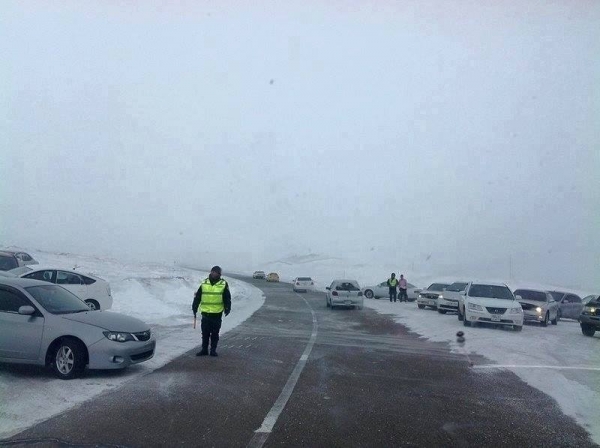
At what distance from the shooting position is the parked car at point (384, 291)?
39.3 meters

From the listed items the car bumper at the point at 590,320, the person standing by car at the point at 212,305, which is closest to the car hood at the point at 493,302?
the car bumper at the point at 590,320

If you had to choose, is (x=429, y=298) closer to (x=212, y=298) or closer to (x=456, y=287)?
(x=456, y=287)

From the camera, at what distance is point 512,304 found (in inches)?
722

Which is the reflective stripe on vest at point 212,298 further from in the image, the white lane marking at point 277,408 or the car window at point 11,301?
the car window at point 11,301

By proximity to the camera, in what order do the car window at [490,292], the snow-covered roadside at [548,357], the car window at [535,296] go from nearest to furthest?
the snow-covered roadside at [548,357] < the car window at [490,292] < the car window at [535,296]

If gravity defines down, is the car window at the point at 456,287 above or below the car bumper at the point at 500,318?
above

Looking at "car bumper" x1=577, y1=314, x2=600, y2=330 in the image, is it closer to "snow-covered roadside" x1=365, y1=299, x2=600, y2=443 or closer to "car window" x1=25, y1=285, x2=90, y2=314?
"snow-covered roadside" x1=365, y1=299, x2=600, y2=443

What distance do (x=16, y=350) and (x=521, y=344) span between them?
469 inches

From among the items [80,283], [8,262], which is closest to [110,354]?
[80,283]

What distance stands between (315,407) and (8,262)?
18.5 meters

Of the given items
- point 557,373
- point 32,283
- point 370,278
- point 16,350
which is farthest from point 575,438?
point 370,278

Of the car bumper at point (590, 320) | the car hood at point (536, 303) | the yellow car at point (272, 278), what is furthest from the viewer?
the yellow car at point (272, 278)

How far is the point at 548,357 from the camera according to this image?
12703 mm

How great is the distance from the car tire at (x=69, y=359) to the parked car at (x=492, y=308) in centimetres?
1329
